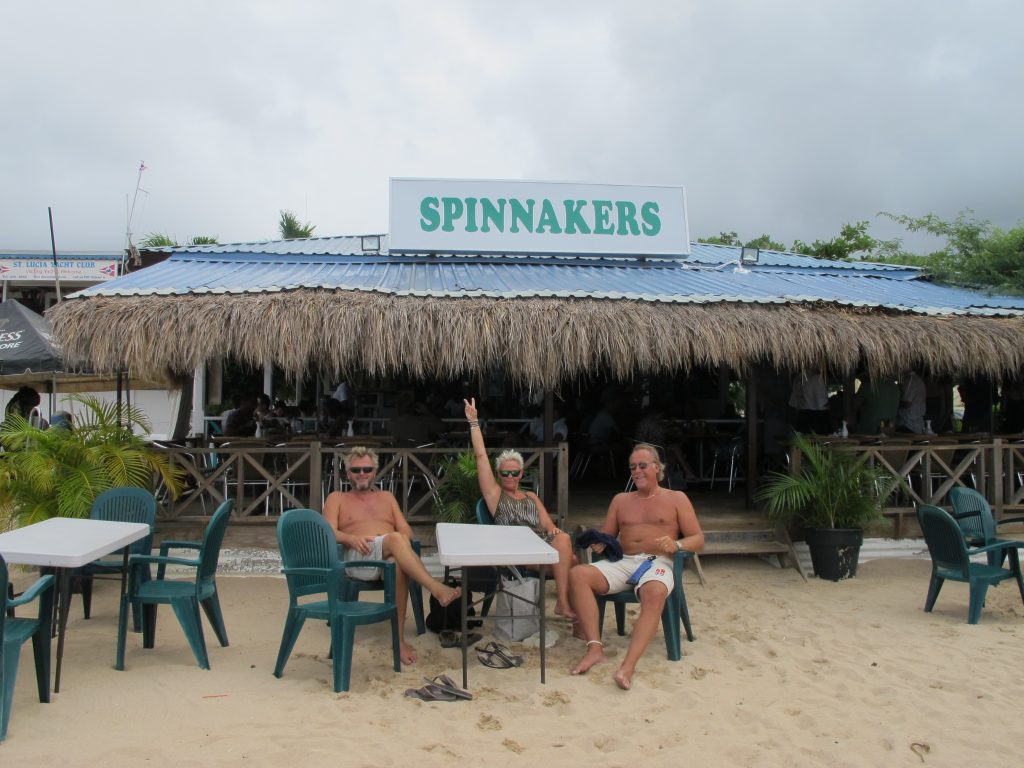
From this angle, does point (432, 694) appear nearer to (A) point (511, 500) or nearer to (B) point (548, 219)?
(A) point (511, 500)

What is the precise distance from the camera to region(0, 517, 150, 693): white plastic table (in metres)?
3.57

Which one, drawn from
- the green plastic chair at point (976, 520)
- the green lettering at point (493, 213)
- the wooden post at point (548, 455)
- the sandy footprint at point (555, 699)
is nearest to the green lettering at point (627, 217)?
the green lettering at point (493, 213)

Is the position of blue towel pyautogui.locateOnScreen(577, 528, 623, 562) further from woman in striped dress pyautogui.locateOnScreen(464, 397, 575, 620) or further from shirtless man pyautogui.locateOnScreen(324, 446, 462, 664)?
shirtless man pyautogui.locateOnScreen(324, 446, 462, 664)

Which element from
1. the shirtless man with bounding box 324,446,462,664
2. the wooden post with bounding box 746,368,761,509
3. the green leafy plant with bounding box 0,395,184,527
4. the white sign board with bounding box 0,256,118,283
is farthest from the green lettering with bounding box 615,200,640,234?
the white sign board with bounding box 0,256,118,283

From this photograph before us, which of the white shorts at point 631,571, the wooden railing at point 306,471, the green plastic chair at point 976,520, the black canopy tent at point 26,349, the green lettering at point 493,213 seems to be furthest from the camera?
the green lettering at point 493,213

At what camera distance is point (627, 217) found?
31.0 feet

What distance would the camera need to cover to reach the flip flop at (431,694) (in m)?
3.94

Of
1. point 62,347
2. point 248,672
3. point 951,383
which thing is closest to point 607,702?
point 248,672

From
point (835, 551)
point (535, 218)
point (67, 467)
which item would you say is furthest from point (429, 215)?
point (835, 551)

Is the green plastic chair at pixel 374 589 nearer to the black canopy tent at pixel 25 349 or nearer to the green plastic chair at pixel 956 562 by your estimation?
the green plastic chair at pixel 956 562

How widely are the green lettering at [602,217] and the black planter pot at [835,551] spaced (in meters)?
4.37

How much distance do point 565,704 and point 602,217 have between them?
21.8ft

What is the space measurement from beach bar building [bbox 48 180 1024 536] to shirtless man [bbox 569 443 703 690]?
1852 mm

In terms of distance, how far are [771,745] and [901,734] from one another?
0.64m
